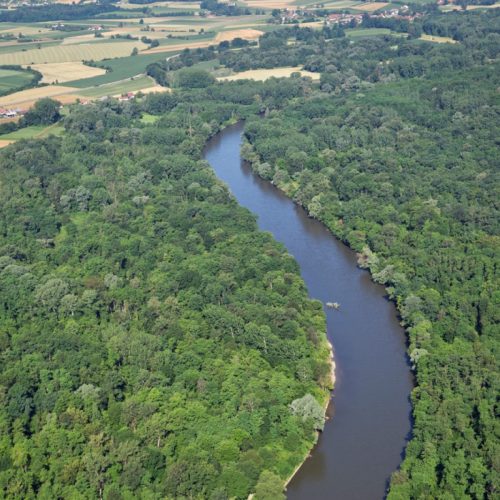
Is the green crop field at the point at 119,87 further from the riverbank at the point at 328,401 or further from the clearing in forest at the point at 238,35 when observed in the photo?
the riverbank at the point at 328,401

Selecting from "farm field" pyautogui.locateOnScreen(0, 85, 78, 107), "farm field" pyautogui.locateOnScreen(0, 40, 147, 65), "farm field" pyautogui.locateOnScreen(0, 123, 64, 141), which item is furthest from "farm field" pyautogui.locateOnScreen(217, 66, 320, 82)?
"farm field" pyautogui.locateOnScreen(0, 123, 64, 141)

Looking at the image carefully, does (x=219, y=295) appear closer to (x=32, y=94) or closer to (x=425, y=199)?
(x=425, y=199)

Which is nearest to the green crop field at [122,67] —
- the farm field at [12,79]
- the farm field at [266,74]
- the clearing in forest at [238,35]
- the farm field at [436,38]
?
the farm field at [12,79]

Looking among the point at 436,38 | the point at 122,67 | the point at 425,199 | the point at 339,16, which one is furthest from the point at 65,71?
the point at 425,199

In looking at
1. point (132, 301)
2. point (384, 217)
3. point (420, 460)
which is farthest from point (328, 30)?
point (420, 460)

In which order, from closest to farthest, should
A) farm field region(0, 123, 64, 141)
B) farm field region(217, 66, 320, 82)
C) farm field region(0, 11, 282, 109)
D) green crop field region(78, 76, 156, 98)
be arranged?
farm field region(0, 123, 64, 141), green crop field region(78, 76, 156, 98), farm field region(0, 11, 282, 109), farm field region(217, 66, 320, 82)

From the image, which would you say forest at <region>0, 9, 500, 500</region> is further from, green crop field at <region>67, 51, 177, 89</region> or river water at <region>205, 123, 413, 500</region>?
green crop field at <region>67, 51, 177, 89</region>
